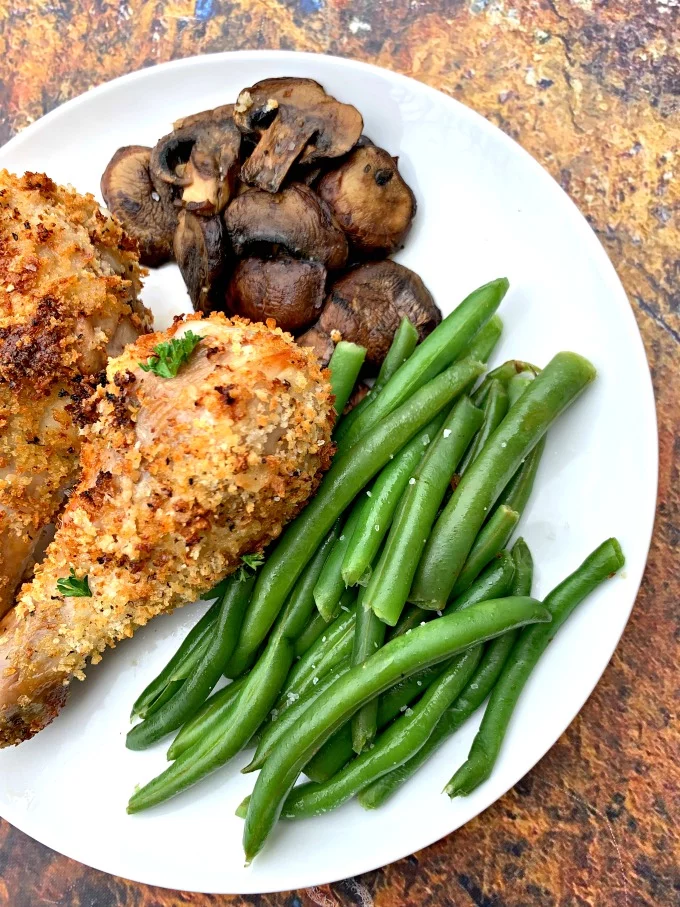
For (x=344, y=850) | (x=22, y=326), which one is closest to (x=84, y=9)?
(x=22, y=326)

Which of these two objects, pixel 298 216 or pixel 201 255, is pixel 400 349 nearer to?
pixel 298 216

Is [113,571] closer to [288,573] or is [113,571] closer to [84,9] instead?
[288,573]

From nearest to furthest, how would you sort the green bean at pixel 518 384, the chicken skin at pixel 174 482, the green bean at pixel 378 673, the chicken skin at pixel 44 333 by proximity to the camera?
the chicken skin at pixel 174 482 → the green bean at pixel 378 673 → the chicken skin at pixel 44 333 → the green bean at pixel 518 384

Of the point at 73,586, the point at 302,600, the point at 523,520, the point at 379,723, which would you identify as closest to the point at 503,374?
the point at 523,520

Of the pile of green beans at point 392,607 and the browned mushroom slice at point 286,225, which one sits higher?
the browned mushroom slice at point 286,225

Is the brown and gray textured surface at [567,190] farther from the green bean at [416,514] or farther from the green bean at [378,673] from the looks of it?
the green bean at [416,514]

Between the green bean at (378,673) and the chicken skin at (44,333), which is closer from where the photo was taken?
the green bean at (378,673)

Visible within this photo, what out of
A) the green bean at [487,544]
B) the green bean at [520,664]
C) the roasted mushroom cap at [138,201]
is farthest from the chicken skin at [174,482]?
the green bean at [520,664]
